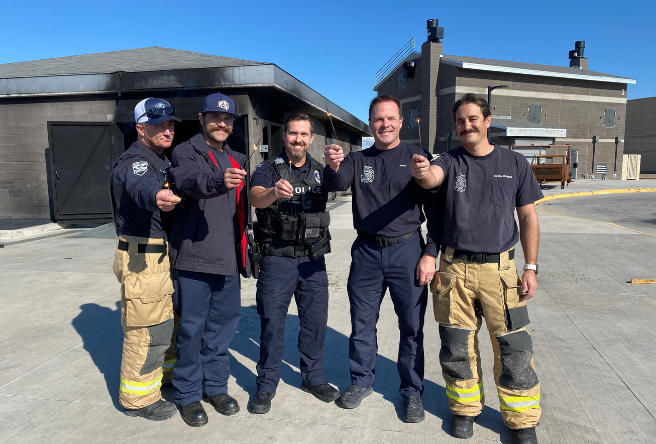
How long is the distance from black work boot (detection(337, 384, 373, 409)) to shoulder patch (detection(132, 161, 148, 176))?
185 cm

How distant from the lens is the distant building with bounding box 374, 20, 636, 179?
35.2m

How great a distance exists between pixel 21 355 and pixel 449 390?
331 cm

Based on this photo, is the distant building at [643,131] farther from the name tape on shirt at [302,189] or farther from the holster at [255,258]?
the holster at [255,258]

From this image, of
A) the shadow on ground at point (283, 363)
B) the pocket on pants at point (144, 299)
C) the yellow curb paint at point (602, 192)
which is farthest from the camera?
the yellow curb paint at point (602, 192)

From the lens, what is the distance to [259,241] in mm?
2891

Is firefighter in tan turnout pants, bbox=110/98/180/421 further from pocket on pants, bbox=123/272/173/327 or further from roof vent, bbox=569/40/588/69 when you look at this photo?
roof vent, bbox=569/40/588/69

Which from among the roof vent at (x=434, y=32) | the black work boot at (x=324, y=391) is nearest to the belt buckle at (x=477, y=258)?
the black work boot at (x=324, y=391)

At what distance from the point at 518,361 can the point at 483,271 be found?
0.53 meters

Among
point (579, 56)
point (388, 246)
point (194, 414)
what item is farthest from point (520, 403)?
point (579, 56)

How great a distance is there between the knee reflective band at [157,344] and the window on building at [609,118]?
46.1 meters

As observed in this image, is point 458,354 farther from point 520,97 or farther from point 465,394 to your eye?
point 520,97

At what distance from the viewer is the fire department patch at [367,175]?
2.79 meters

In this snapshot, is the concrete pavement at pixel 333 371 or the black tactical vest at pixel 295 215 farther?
the black tactical vest at pixel 295 215

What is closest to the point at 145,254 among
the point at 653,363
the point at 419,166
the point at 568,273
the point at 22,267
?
the point at 419,166
